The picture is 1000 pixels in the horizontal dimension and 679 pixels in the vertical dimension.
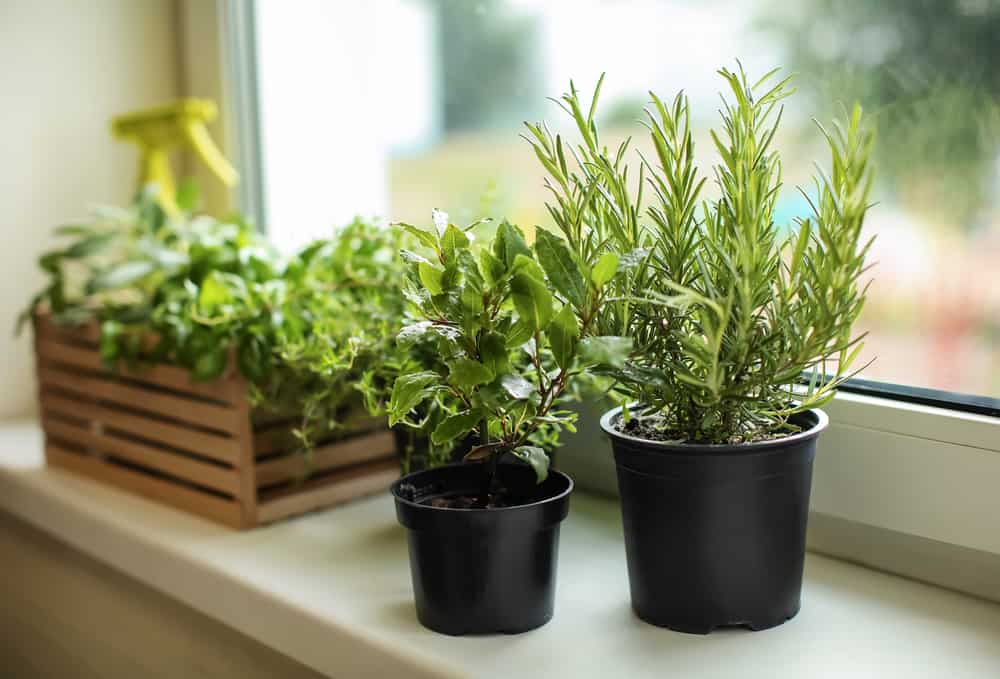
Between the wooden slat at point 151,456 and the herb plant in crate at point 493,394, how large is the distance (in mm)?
319

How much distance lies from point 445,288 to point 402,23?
102 cm

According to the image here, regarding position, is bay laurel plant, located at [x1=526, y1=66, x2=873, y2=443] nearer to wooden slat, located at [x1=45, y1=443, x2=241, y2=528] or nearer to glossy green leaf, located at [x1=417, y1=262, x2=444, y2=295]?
glossy green leaf, located at [x1=417, y1=262, x2=444, y2=295]

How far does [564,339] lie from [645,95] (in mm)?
739

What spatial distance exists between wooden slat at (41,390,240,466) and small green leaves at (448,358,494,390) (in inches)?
15.4

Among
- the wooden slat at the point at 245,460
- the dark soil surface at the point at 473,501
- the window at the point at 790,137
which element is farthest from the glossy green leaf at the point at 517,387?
the wooden slat at the point at 245,460

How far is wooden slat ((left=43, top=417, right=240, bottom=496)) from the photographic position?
101 centimetres

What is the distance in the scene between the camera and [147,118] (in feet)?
4.45

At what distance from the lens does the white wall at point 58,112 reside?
1404 millimetres

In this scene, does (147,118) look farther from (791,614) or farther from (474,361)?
(791,614)

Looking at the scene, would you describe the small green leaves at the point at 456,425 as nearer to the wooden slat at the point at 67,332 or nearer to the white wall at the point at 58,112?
the wooden slat at the point at 67,332

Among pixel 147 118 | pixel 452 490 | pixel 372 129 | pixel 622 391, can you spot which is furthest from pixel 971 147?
pixel 147 118

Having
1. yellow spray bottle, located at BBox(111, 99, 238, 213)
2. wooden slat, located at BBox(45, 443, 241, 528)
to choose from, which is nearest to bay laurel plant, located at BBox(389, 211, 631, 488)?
wooden slat, located at BBox(45, 443, 241, 528)

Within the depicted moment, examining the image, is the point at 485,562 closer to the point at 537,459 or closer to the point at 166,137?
the point at 537,459

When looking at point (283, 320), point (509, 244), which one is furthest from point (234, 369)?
point (509, 244)
